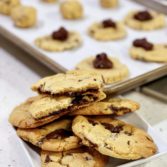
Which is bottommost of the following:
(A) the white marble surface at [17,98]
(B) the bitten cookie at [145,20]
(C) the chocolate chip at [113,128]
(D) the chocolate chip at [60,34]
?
(A) the white marble surface at [17,98]

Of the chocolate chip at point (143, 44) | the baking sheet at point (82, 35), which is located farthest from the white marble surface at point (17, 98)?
the chocolate chip at point (143, 44)

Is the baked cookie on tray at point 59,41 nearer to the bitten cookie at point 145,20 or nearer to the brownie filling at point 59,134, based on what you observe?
the bitten cookie at point 145,20

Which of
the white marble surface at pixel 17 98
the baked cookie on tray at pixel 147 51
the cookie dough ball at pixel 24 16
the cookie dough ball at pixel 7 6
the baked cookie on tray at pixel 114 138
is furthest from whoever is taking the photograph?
the cookie dough ball at pixel 7 6

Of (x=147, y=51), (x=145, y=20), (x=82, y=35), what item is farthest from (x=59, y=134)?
(x=145, y=20)

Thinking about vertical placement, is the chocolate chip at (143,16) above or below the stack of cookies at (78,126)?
below

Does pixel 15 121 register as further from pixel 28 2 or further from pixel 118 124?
pixel 28 2

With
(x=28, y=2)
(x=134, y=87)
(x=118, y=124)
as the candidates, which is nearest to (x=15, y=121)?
(x=118, y=124)

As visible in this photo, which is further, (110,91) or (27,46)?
(27,46)
